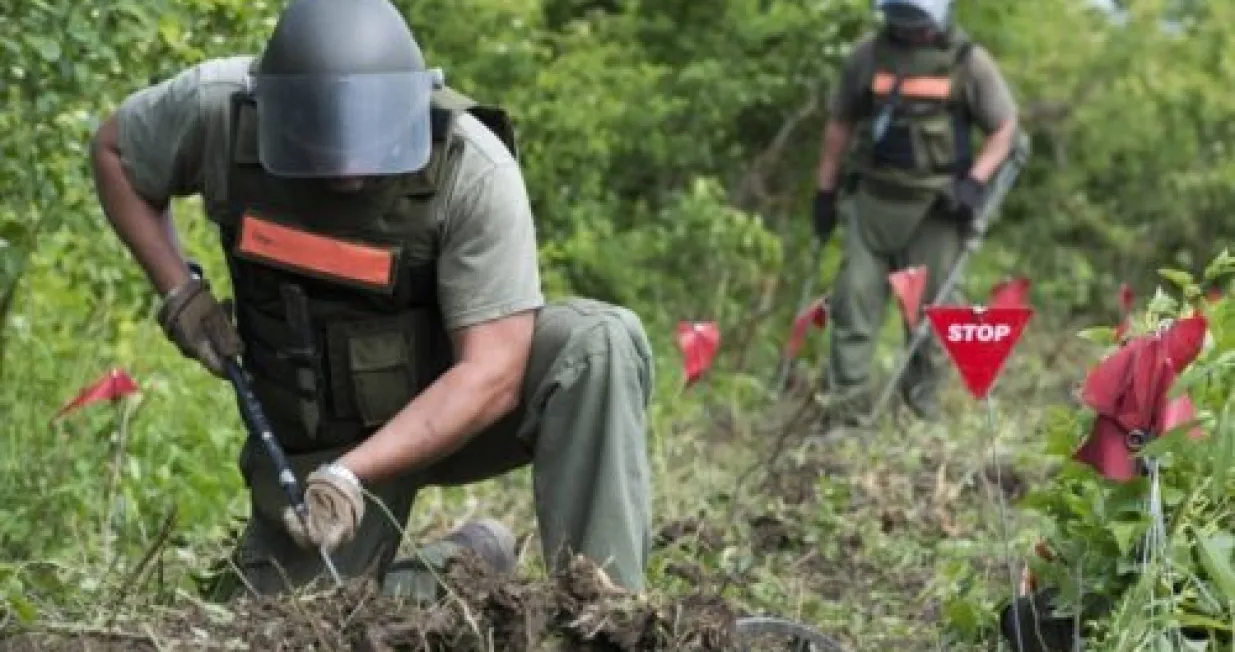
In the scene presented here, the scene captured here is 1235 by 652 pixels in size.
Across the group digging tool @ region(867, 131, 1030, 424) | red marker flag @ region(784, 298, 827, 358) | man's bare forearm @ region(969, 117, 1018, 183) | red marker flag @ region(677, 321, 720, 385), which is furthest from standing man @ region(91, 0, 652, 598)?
man's bare forearm @ region(969, 117, 1018, 183)

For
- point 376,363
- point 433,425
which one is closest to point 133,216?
point 376,363

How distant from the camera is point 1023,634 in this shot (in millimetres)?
5039

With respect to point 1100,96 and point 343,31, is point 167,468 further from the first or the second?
point 1100,96

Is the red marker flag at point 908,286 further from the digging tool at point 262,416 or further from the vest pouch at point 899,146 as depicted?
the digging tool at point 262,416

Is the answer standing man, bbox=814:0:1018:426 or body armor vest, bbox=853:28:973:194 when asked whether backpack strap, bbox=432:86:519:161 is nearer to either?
standing man, bbox=814:0:1018:426

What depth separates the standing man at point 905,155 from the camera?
10023mm

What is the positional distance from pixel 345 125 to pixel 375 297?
19.4 inches

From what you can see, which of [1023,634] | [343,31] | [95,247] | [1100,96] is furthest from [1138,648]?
[1100,96]

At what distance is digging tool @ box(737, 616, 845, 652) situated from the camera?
4695 millimetres

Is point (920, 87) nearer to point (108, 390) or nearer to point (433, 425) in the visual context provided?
point (108, 390)

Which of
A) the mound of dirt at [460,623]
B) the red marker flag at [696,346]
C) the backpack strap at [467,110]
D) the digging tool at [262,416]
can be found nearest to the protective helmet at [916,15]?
the red marker flag at [696,346]

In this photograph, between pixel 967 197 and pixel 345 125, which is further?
pixel 967 197

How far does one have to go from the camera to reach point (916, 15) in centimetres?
984

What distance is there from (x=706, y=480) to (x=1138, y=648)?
3.67 m
